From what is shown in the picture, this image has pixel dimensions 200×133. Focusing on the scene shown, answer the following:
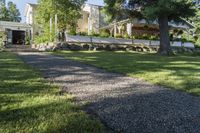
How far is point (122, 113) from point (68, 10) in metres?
32.6

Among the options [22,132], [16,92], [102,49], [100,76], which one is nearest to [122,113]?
[22,132]

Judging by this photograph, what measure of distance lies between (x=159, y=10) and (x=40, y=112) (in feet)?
64.6

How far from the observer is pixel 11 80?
9016 mm

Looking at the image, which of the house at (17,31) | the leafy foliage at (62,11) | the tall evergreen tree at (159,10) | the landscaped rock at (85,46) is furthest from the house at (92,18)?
the tall evergreen tree at (159,10)

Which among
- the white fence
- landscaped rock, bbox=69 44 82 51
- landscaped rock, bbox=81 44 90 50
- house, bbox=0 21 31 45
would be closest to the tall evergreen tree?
landscaped rock, bbox=81 44 90 50

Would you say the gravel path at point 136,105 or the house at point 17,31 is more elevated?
the house at point 17,31

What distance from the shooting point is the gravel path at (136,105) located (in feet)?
16.5

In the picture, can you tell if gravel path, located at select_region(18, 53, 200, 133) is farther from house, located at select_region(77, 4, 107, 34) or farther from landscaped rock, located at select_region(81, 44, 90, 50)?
house, located at select_region(77, 4, 107, 34)

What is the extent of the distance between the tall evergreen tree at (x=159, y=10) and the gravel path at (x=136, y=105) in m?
15.3

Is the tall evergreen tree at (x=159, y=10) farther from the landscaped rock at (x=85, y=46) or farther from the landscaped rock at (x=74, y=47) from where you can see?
the landscaped rock at (x=74, y=47)

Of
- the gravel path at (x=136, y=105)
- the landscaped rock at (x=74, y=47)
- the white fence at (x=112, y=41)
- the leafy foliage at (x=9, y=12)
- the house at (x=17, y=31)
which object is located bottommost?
the gravel path at (x=136, y=105)

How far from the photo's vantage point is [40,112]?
5.54 m

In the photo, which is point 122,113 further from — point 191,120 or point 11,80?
point 11,80

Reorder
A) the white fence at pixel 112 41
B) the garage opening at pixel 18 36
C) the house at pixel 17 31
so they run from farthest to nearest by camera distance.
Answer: the garage opening at pixel 18 36, the house at pixel 17 31, the white fence at pixel 112 41
